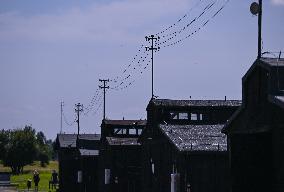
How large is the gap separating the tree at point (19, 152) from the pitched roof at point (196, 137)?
83589 mm

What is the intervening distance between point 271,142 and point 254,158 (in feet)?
4.82

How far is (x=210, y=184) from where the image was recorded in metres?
31.9

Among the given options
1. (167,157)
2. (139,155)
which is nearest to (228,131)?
(167,157)

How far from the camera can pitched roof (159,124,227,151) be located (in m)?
32.0

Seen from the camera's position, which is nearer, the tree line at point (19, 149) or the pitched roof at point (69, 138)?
the pitched roof at point (69, 138)

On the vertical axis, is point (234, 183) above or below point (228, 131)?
below

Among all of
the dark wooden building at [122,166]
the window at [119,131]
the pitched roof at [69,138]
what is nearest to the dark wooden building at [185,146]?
the dark wooden building at [122,166]

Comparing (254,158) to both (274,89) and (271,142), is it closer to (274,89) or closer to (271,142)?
(271,142)

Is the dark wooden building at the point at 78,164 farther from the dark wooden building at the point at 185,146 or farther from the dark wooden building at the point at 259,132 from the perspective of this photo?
the dark wooden building at the point at 259,132

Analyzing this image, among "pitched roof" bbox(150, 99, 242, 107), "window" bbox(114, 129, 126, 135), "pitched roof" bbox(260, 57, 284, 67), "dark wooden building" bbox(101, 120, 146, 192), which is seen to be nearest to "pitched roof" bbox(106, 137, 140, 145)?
"dark wooden building" bbox(101, 120, 146, 192)

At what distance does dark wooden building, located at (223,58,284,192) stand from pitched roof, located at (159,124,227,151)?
22.8 ft

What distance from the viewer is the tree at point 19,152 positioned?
116250mm

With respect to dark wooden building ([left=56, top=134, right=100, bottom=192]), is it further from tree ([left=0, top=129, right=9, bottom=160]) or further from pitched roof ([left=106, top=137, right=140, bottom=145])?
tree ([left=0, top=129, right=9, bottom=160])

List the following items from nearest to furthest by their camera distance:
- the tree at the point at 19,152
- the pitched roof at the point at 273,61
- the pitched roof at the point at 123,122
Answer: the pitched roof at the point at 273,61 < the pitched roof at the point at 123,122 < the tree at the point at 19,152
